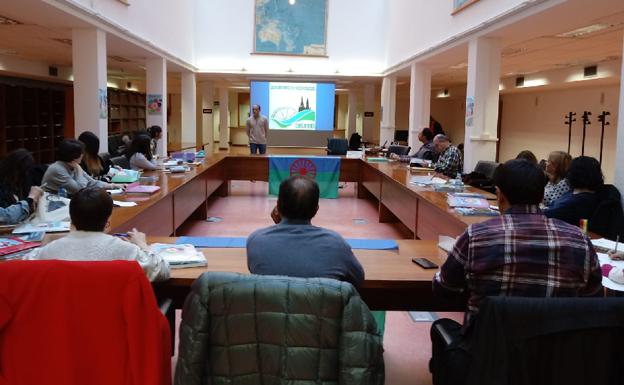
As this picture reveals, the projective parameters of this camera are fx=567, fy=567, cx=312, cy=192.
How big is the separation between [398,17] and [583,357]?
1262 centimetres

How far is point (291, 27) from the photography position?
1476cm

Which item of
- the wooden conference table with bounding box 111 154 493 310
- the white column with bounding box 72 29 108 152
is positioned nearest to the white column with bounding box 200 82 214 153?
the wooden conference table with bounding box 111 154 493 310

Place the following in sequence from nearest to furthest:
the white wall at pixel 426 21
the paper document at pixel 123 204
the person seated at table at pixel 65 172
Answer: the paper document at pixel 123 204
the person seated at table at pixel 65 172
the white wall at pixel 426 21

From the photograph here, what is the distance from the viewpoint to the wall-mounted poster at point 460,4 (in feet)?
27.2

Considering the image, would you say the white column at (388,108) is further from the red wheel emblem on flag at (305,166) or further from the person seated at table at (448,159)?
the person seated at table at (448,159)

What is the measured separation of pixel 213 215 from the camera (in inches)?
329

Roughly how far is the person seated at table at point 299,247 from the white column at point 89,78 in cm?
607

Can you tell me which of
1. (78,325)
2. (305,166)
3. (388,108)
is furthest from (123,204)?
(388,108)

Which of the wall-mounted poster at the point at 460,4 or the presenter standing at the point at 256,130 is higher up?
the wall-mounted poster at the point at 460,4

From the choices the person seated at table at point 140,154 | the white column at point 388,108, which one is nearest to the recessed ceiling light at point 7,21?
the person seated at table at point 140,154

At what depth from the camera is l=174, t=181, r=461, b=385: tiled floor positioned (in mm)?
3324

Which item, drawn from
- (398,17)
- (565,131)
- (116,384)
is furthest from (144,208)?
(565,131)

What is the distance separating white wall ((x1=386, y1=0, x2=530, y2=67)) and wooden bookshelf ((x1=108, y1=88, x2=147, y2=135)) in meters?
8.20

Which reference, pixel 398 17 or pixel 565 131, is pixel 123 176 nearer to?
pixel 398 17
